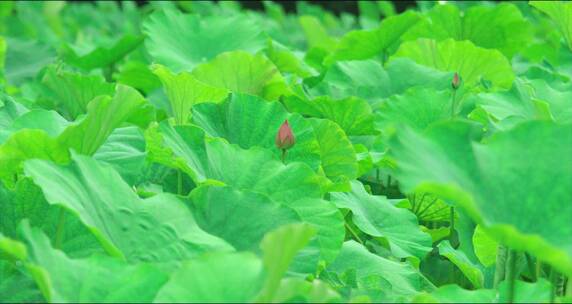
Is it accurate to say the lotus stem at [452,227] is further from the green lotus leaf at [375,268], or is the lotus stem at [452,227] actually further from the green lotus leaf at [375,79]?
the green lotus leaf at [375,79]

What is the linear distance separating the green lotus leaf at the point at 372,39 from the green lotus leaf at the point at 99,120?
1192 mm

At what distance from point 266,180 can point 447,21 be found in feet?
4.46

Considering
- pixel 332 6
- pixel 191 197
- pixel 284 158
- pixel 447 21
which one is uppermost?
pixel 191 197

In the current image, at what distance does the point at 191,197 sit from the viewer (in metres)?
1.19

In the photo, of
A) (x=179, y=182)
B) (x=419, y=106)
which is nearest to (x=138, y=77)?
(x=419, y=106)

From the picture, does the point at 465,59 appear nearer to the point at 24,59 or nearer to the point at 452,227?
the point at 452,227

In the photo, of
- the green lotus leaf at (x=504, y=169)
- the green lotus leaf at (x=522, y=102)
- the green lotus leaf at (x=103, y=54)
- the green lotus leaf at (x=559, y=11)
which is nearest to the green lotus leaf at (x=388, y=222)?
the green lotus leaf at (x=522, y=102)

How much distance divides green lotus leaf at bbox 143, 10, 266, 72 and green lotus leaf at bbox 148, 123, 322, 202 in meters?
0.97

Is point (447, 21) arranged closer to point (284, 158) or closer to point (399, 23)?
point (399, 23)

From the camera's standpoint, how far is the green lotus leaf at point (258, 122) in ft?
5.07

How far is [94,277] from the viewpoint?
3.14ft

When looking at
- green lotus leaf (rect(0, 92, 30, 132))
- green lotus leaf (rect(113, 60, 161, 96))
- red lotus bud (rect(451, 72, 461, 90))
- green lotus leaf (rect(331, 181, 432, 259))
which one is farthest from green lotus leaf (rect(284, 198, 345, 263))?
green lotus leaf (rect(113, 60, 161, 96))

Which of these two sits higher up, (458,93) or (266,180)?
(266,180)

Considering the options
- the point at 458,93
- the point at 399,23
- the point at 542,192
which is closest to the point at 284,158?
the point at 458,93
